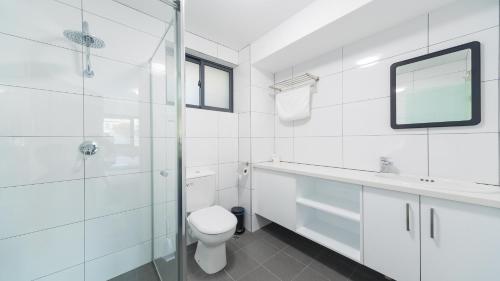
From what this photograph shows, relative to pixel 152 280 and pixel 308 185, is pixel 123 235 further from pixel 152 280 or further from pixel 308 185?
pixel 308 185

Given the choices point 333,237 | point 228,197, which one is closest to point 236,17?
point 228,197

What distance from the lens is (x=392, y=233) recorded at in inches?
41.7

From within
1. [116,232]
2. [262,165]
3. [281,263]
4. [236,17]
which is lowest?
[281,263]

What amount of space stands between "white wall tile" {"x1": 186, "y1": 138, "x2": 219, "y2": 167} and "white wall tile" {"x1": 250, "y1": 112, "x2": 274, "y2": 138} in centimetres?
48

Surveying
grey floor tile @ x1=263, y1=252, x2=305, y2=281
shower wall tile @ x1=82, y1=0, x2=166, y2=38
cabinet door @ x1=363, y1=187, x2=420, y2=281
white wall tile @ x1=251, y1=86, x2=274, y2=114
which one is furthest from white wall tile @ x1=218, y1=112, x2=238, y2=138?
cabinet door @ x1=363, y1=187, x2=420, y2=281

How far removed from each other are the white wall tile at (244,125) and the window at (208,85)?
23 centimetres

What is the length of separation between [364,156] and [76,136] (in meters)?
2.18

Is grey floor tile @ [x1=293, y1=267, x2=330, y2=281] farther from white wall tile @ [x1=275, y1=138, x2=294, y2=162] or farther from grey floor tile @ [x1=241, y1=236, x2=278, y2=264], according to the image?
white wall tile @ [x1=275, y1=138, x2=294, y2=162]

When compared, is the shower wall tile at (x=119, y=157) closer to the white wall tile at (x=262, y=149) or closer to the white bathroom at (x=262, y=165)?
the white bathroom at (x=262, y=165)

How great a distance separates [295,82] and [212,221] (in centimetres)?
167

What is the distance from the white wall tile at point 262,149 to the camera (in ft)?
6.66

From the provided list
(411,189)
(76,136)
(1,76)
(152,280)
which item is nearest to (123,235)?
(152,280)

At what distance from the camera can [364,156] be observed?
4.93 feet

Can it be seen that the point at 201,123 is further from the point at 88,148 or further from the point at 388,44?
the point at 388,44
